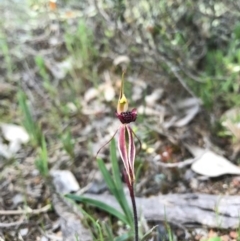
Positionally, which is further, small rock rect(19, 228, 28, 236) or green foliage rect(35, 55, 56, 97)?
green foliage rect(35, 55, 56, 97)

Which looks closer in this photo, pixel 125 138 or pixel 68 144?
pixel 125 138

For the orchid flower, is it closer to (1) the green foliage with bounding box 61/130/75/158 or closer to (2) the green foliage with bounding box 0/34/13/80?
(1) the green foliage with bounding box 61/130/75/158

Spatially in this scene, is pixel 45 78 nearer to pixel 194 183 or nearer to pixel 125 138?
pixel 194 183

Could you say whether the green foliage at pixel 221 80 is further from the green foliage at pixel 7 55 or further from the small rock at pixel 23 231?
the green foliage at pixel 7 55

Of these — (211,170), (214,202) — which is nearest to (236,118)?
(211,170)

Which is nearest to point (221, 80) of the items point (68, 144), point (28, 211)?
point (68, 144)

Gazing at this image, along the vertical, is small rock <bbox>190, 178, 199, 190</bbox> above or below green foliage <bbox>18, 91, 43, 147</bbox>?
below

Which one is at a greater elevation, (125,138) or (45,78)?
(45,78)

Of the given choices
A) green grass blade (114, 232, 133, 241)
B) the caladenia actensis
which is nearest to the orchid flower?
the caladenia actensis

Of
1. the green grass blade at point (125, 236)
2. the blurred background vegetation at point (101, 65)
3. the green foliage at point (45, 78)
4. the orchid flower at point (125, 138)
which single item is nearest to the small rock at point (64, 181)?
the blurred background vegetation at point (101, 65)
